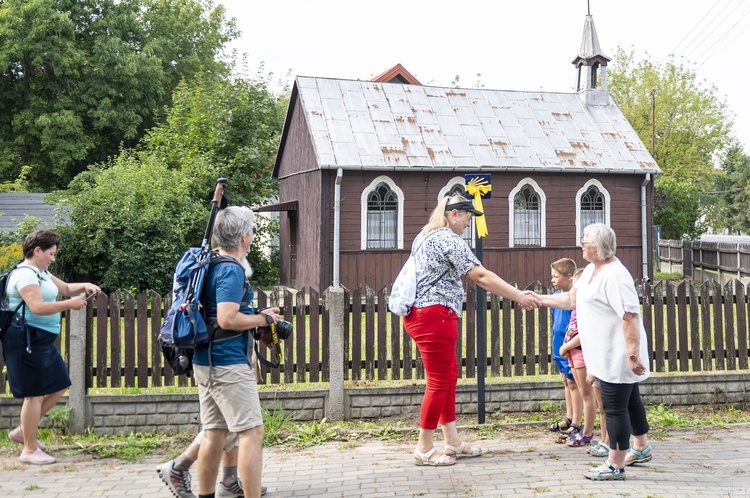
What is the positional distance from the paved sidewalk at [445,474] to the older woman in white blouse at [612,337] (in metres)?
0.34

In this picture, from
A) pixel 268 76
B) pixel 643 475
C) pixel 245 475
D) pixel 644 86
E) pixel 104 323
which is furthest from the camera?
pixel 644 86

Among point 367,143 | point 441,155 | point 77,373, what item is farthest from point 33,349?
point 441,155

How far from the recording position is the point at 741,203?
3797 inches

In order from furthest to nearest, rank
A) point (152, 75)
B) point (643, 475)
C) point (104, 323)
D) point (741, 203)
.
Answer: point (741, 203) → point (152, 75) → point (104, 323) → point (643, 475)

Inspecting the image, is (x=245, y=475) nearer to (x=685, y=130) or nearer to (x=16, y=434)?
(x=16, y=434)

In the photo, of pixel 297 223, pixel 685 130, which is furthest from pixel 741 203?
pixel 297 223

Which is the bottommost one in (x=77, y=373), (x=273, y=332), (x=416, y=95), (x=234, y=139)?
(x=77, y=373)

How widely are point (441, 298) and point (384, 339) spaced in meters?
1.88

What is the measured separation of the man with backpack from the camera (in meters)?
A: 4.25

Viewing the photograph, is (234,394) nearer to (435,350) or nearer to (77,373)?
(435,350)

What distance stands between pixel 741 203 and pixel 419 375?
332 ft

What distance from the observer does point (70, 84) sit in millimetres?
35719

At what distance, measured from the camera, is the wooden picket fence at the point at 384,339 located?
271 inches

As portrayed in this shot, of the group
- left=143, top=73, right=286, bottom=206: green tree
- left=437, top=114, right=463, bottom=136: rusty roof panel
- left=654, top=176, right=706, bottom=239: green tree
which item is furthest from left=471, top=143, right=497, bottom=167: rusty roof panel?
left=654, top=176, right=706, bottom=239: green tree
